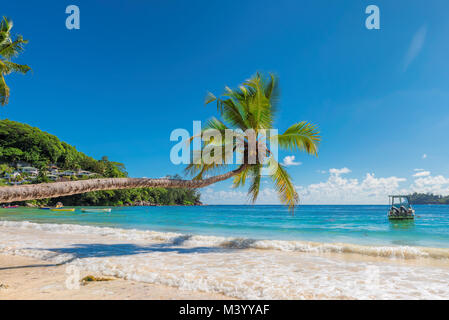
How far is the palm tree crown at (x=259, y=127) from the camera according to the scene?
30.2ft

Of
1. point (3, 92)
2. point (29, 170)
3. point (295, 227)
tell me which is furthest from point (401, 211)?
point (29, 170)

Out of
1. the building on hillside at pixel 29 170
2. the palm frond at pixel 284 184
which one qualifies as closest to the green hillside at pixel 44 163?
the building on hillside at pixel 29 170

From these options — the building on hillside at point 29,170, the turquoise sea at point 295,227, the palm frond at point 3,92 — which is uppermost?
the palm frond at point 3,92

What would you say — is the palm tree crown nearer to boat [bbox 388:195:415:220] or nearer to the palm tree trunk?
the palm tree trunk

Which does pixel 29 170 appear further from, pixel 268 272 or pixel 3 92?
pixel 268 272

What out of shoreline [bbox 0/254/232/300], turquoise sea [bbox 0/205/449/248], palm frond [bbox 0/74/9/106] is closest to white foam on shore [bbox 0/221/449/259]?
turquoise sea [bbox 0/205/449/248]

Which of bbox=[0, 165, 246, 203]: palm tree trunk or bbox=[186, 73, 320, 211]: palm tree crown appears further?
bbox=[186, 73, 320, 211]: palm tree crown

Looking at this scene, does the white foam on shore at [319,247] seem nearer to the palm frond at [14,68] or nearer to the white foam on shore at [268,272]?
the white foam on shore at [268,272]

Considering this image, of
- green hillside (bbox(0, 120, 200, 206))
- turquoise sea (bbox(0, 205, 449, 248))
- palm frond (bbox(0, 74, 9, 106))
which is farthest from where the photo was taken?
green hillside (bbox(0, 120, 200, 206))

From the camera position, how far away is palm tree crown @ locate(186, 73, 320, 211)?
920 cm

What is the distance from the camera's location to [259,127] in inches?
368
